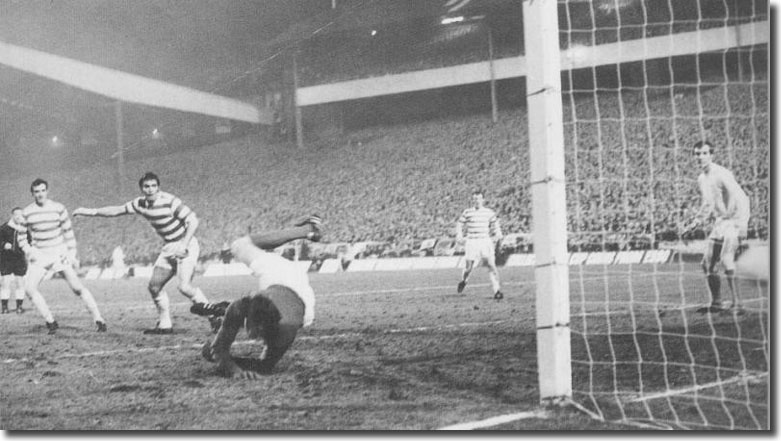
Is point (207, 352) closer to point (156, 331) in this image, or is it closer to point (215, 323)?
point (215, 323)

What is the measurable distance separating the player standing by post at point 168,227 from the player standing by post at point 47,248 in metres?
0.27

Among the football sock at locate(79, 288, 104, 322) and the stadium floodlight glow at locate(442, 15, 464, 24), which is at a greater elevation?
the stadium floodlight glow at locate(442, 15, 464, 24)

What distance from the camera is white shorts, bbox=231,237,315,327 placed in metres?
3.92

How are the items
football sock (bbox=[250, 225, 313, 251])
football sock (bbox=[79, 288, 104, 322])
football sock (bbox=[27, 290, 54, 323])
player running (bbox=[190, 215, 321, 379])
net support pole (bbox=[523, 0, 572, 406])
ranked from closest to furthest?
net support pole (bbox=[523, 0, 572, 406])
player running (bbox=[190, 215, 321, 379])
football sock (bbox=[250, 225, 313, 251])
football sock (bbox=[79, 288, 104, 322])
football sock (bbox=[27, 290, 54, 323])

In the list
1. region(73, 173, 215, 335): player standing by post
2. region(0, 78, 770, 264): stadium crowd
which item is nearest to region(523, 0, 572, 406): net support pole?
region(0, 78, 770, 264): stadium crowd

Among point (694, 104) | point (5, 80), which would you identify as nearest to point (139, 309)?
point (5, 80)

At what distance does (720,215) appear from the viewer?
4422mm

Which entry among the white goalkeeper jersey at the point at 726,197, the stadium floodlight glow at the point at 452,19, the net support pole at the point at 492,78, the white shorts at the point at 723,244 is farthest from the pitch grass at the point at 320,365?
the stadium floodlight glow at the point at 452,19

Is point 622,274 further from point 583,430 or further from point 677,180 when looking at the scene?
point 583,430

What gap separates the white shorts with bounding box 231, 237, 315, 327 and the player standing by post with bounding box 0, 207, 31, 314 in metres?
1.45

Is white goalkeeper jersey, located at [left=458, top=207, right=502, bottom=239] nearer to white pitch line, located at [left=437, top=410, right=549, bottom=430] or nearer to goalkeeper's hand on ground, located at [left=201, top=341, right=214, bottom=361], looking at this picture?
white pitch line, located at [left=437, top=410, right=549, bottom=430]

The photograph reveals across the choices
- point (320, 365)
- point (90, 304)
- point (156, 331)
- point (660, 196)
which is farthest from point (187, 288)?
point (660, 196)

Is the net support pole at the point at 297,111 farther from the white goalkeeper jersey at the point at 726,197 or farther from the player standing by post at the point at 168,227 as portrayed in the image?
the white goalkeeper jersey at the point at 726,197

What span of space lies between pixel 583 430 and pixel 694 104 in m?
2.55
